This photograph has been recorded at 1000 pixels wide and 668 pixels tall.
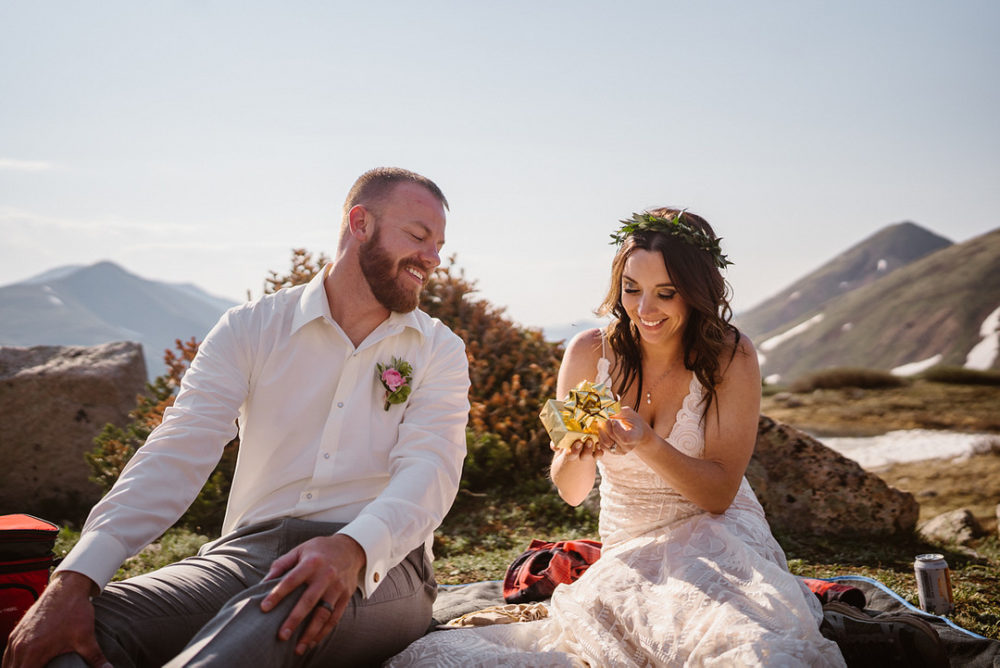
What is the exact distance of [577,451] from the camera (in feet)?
12.0

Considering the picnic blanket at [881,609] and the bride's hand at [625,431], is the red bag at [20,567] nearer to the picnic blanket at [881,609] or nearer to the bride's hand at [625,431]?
the picnic blanket at [881,609]

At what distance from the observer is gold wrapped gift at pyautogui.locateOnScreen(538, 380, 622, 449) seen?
3.49m

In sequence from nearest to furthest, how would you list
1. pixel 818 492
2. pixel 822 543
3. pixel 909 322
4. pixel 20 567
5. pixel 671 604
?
pixel 671 604 < pixel 20 567 < pixel 822 543 < pixel 818 492 < pixel 909 322

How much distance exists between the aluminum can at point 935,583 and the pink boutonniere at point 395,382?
3.28 meters

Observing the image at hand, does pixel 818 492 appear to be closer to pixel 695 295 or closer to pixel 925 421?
pixel 695 295

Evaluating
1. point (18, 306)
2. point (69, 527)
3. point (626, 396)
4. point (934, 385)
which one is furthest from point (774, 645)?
point (18, 306)

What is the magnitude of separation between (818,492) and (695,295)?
11.4ft

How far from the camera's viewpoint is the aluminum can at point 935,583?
14.1 ft

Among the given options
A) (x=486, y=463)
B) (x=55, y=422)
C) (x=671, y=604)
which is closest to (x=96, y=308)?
(x=55, y=422)

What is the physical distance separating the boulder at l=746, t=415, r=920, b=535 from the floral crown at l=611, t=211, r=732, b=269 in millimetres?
3151

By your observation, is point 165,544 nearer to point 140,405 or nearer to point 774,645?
point 140,405

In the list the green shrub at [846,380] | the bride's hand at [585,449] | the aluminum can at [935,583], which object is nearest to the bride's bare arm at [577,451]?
the bride's hand at [585,449]

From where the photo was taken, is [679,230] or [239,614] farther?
[679,230]

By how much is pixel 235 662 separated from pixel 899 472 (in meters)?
11.2
